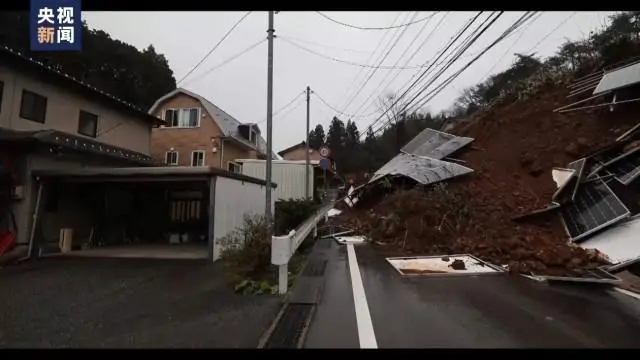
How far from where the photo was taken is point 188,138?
74.6 ft

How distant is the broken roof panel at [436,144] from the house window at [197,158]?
11836 millimetres

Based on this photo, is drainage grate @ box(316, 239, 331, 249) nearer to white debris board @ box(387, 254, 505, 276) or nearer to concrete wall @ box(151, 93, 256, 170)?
white debris board @ box(387, 254, 505, 276)

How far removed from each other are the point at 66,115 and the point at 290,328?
501 inches

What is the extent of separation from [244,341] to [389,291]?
9.53ft

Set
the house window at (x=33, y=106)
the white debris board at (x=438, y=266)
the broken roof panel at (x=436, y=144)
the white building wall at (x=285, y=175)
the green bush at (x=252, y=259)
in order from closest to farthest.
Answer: the green bush at (x=252, y=259) < the white debris board at (x=438, y=266) < the house window at (x=33, y=106) < the broken roof panel at (x=436, y=144) < the white building wall at (x=285, y=175)

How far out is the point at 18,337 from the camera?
14.3 feet

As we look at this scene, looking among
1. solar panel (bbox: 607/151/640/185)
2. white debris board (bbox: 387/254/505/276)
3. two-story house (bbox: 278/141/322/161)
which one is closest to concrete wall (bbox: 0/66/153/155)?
white debris board (bbox: 387/254/505/276)

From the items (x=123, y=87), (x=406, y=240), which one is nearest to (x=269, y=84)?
(x=406, y=240)

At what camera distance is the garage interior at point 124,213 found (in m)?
10.7

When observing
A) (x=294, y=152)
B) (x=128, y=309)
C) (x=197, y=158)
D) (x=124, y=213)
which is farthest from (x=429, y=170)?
(x=294, y=152)

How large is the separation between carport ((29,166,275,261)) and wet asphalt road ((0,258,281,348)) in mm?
2134

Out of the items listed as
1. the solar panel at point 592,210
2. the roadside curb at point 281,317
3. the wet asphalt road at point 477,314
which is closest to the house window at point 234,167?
the roadside curb at point 281,317

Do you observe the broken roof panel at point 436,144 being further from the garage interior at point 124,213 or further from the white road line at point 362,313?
the white road line at point 362,313
